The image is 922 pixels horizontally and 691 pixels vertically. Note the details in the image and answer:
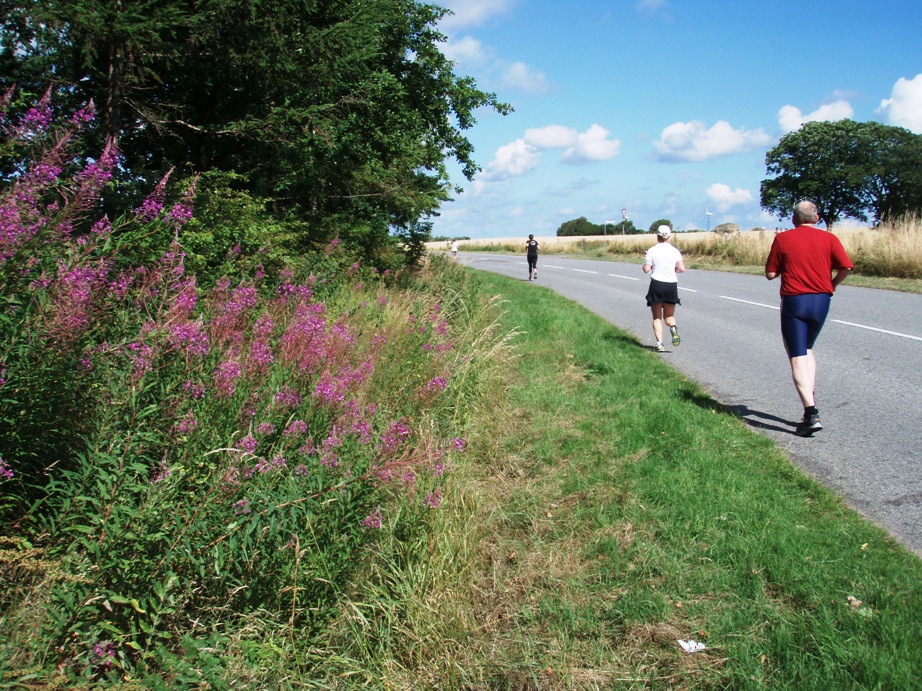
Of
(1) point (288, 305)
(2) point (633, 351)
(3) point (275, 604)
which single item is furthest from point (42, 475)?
(2) point (633, 351)

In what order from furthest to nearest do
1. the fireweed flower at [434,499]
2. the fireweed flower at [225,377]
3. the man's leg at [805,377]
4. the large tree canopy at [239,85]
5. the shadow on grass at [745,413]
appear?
the large tree canopy at [239,85]
the shadow on grass at [745,413]
the man's leg at [805,377]
the fireweed flower at [434,499]
the fireweed flower at [225,377]

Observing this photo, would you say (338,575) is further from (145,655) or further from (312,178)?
(312,178)

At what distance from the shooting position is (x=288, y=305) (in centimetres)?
576

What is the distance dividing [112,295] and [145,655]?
81.1 inches

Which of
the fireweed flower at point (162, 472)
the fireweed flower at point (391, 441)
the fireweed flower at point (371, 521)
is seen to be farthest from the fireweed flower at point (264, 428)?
the fireweed flower at point (371, 521)

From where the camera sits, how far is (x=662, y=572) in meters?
3.88

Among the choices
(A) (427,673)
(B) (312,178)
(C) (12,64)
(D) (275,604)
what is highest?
(C) (12,64)

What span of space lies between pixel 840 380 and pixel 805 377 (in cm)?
223

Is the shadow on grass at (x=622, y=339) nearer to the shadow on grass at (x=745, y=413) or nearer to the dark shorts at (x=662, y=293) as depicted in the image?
the dark shorts at (x=662, y=293)

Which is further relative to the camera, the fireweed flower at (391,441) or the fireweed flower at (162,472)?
the fireweed flower at (391,441)

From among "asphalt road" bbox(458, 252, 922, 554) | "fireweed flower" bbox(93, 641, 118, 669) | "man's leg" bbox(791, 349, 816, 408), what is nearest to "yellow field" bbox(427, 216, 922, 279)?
"asphalt road" bbox(458, 252, 922, 554)

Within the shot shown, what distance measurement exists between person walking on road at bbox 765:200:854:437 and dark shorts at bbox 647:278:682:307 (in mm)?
3872

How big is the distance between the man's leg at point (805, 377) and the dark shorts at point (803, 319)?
7cm

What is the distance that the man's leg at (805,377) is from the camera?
6.36 meters
